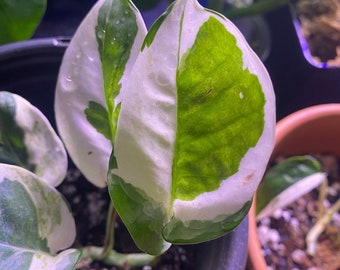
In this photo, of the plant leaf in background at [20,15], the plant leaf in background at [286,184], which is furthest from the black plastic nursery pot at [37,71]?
the plant leaf in background at [286,184]

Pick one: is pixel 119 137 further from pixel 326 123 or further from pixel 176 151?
pixel 326 123

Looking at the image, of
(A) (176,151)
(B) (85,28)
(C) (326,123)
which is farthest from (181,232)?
(C) (326,123)

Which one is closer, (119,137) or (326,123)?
(119,137)

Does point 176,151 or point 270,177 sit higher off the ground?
point 176,151

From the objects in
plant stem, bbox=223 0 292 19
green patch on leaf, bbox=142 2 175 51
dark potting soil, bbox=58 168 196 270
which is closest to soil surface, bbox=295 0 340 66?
plant stem, bbox=223 0 292 19

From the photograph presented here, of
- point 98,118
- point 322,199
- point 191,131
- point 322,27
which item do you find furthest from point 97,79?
point 322,27

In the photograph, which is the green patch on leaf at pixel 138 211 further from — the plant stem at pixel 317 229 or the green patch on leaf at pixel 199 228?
the plant stem at pixel 317 229
